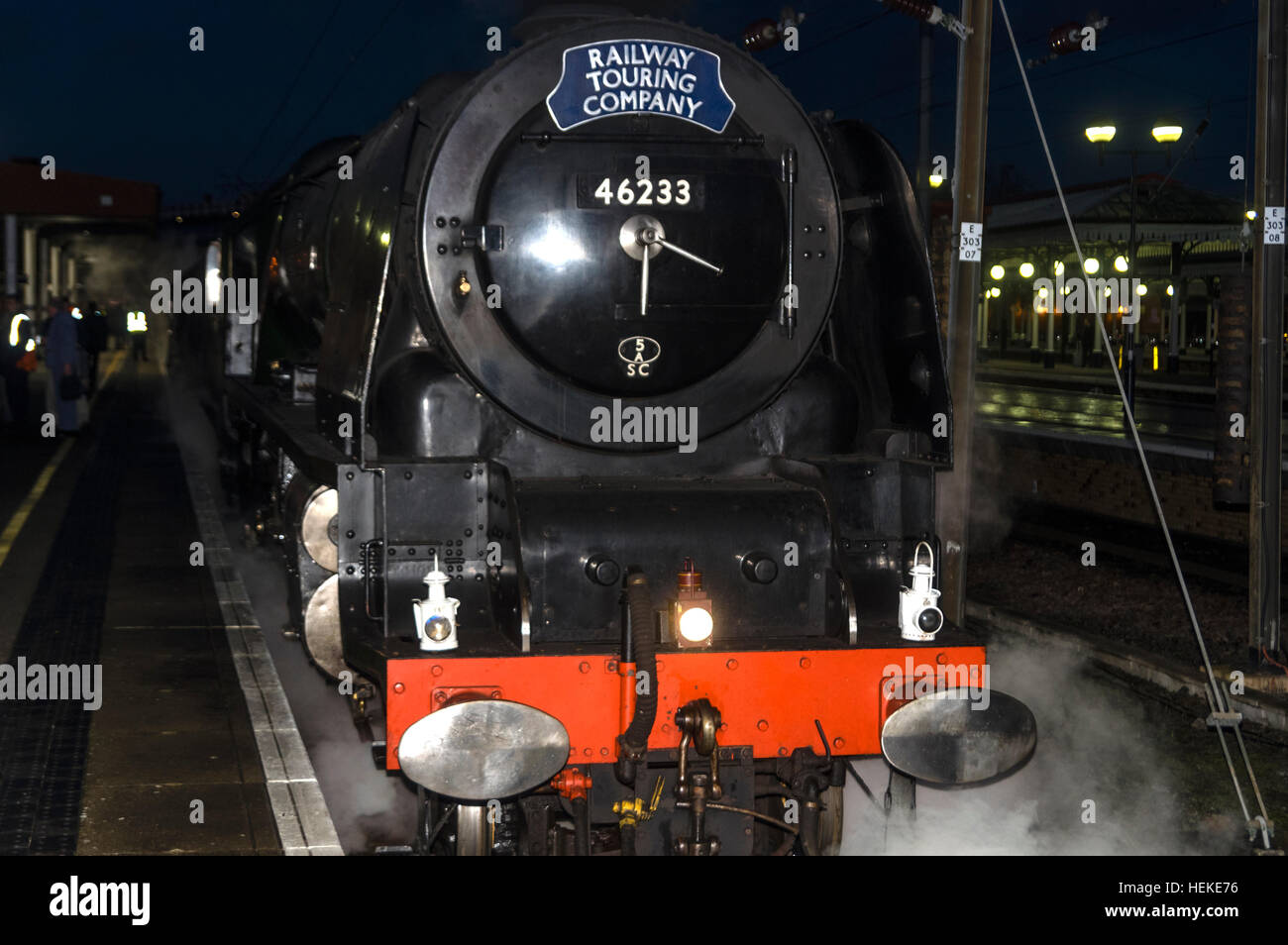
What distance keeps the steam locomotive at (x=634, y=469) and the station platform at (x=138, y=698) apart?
2.33 ft

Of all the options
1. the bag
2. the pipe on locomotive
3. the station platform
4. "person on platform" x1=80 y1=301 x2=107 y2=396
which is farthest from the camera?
"person on platform" x1=80 y1=301 x2=107 y2=396

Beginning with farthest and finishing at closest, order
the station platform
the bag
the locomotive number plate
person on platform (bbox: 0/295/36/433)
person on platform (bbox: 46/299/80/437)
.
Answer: person on platform (bbox: 0/295/36/433) → the bag → person on platform (bbox: 46/299/80/437) → the station platform → the locomotive number plate

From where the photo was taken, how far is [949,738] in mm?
4250

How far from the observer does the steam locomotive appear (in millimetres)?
4250

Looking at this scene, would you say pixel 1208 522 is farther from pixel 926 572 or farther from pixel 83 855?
pixel 83 855

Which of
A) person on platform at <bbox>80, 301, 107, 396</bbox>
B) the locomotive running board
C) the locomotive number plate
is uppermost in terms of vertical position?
person on platform at <bbox>80, 301, 107, 396</bbox>

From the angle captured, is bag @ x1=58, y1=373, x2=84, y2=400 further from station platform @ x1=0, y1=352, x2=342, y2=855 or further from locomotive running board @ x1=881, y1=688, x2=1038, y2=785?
locomotive running board @ x1=881, y1=688, x2=1038, y2=785

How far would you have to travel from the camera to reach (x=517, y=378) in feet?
15.5

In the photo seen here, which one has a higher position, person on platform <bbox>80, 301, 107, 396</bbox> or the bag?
person on platform <bbox>80, 301, 107, 396</bbox>

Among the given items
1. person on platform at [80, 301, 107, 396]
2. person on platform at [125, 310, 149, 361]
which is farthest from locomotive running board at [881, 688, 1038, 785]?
person on platform at [125, 310, 149, 361]

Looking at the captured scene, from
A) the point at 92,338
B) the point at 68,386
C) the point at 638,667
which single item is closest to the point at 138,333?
the point at 92,338

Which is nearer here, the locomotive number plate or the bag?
the locomotive number plate

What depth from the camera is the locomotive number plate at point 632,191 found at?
468 centimetres

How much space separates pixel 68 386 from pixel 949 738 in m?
15.5
